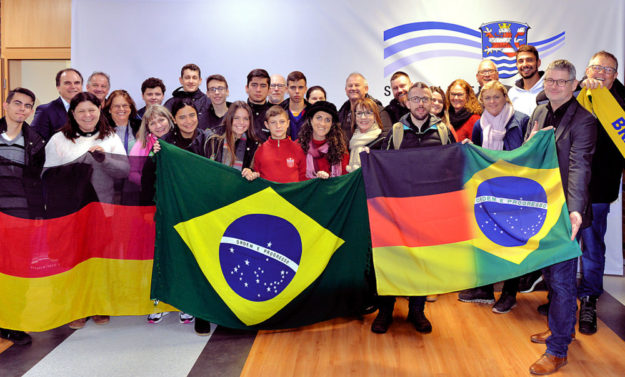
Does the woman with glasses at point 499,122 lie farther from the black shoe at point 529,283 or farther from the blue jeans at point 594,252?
the black shoe at point 529,283

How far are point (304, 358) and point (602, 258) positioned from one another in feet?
7.46

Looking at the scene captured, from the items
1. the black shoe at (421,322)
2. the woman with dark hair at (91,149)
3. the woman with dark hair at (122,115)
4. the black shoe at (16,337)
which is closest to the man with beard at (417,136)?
the black shoe at (421,322)

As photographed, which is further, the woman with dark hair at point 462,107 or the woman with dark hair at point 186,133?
the woman with dark hair at point 462,107

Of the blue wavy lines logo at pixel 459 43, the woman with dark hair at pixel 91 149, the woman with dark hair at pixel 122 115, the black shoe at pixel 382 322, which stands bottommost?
the black shoe at pixel 382 322

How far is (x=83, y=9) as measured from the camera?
544cm

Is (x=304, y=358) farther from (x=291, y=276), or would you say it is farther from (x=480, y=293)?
(x=480, y=293)

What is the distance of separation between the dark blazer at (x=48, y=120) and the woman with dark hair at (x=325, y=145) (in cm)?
210

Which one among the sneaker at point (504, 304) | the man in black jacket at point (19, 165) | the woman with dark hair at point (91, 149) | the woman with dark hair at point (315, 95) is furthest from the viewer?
the woman with dark hair at point (315, 95)

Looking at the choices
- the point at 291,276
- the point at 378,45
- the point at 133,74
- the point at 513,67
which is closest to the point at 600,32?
the point at 513,67

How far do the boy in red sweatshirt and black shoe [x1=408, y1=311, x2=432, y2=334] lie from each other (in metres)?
1.23

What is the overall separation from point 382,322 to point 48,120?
123 inches

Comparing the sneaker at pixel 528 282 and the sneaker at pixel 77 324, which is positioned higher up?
the sneaker at pixel 528 282

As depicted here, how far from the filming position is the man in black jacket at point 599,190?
3.45 meters

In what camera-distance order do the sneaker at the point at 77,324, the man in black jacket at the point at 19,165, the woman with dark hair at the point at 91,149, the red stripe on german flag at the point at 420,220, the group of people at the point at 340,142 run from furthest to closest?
the sneaker at the point at 77,324 → the woman with dark hair at the point at 91,149 → the man in black jacket at the point at 19,165 → the red stripe on german flag at the point at 420,220 → the group of people at the point at 340,142
